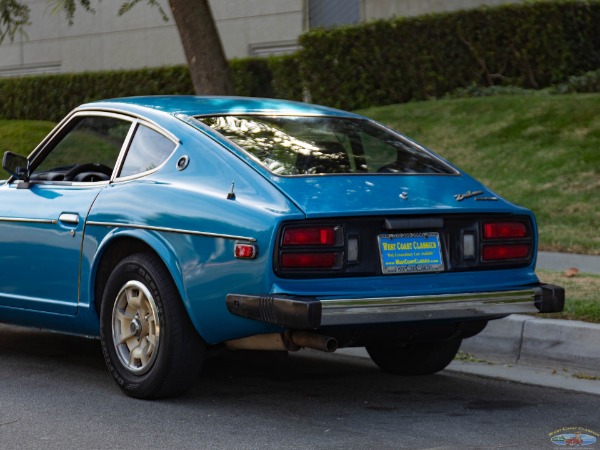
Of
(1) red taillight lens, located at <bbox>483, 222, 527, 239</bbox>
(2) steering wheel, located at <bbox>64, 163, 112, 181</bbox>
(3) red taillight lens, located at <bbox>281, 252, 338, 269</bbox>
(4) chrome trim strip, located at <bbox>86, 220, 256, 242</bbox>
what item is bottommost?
(3) red taillight lens, located at <bbox>281, 252, 338, 269</bbox>

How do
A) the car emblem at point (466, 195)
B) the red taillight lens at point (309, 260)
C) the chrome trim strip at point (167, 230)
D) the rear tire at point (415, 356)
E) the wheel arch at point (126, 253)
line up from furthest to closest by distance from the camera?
the rear tire at point (415, 356) < the car emblem at point (466, 195) < the wheel arch at point (126, 253) < the chrome trim strip at point (167, 230) < the red taillight lens at point (309, 260)

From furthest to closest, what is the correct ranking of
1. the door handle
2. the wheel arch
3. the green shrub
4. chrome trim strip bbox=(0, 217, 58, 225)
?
the green shrub → chrome trim strip bbox=(0, 217, 58, 225) → the door handle → the wheel arch

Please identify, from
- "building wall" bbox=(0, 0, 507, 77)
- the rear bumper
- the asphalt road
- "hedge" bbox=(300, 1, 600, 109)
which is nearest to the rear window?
the rear bumper

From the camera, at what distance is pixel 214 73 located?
1218 cm

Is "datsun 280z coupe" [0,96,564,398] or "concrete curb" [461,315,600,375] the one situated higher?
"datsun 280z coupe" [0,96,564,398]

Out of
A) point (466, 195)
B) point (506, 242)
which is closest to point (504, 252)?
point (506, 242)

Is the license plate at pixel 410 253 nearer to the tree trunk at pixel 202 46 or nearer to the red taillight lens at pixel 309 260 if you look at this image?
the red taillight lens at pixel 309 260

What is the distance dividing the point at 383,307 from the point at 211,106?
171 centimetres

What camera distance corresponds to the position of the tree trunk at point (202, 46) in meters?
12.0

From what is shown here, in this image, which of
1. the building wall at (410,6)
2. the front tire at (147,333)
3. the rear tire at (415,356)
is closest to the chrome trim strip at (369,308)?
the front tire at (147,333)

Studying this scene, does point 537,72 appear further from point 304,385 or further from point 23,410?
point 23,410

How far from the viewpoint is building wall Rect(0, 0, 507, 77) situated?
70.2 ft

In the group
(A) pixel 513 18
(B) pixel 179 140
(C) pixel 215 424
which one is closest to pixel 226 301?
(C) pixel 215 424

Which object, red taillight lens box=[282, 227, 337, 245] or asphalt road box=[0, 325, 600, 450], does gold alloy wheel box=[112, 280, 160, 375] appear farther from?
red taillight lens box=[282, 227, 337, 245]
